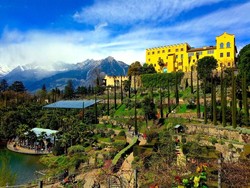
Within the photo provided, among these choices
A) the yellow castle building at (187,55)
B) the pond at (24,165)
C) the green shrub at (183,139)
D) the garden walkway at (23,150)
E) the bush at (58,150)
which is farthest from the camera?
the yellow castle building at (187,55)

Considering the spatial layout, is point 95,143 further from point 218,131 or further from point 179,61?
point 179,61

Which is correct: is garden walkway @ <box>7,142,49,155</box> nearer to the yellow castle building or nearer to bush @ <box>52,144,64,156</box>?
bush @ <box>52,144,64,156</box>

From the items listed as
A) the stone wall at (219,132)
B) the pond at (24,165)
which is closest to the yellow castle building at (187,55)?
the stone wall at (219,132)

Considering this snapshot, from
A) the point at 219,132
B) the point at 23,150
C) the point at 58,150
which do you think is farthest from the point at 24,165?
the point at 219,132

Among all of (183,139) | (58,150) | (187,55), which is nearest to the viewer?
(183,139)

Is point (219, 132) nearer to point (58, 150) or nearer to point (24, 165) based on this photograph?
point (58, 150)

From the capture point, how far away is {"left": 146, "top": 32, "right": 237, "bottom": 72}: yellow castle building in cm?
5094

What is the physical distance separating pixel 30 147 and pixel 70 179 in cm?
2118

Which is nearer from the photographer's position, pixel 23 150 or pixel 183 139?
pixel 183 139

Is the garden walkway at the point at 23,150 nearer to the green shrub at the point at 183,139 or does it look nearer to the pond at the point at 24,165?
the pond at the point at 24,165

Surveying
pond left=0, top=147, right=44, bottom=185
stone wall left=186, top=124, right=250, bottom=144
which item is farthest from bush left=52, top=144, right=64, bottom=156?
stone wall left=186, top=124, right=250, bottom=144

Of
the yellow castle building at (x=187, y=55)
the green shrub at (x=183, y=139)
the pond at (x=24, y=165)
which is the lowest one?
the pond at (x=24, y=165)

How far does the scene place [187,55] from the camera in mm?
56438

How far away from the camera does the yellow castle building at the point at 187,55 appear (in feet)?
167
